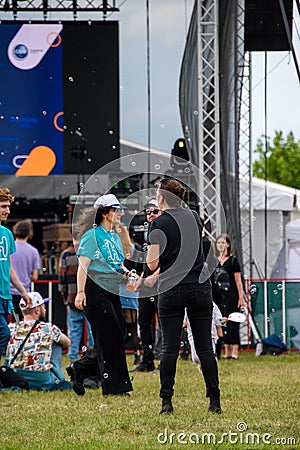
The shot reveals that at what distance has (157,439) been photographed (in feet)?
18.1

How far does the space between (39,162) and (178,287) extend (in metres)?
7.47

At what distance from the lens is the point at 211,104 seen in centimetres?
1255

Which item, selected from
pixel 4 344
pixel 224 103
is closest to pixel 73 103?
pixel 224 103

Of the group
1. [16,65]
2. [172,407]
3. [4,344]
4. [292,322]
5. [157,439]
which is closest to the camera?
[157,439]

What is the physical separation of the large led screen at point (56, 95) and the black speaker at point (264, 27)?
247cm

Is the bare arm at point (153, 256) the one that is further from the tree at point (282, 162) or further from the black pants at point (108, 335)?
the tree at point (282, 162)

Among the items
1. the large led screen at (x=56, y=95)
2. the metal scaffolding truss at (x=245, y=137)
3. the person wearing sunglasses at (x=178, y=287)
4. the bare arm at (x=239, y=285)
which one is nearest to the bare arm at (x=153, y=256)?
the person wearing sunglasses at (x=178, y=287)

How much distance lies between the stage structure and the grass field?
3978 mm

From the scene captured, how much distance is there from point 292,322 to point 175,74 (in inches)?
166

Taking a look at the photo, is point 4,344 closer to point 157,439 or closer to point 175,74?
point 157,439

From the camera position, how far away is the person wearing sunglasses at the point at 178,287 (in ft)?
21.0

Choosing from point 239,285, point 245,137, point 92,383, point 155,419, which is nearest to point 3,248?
point 92,383

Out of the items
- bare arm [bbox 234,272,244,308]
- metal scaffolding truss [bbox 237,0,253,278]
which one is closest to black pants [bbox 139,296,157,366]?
bare arm [bbox 234,272,244,308]

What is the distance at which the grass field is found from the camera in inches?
213
